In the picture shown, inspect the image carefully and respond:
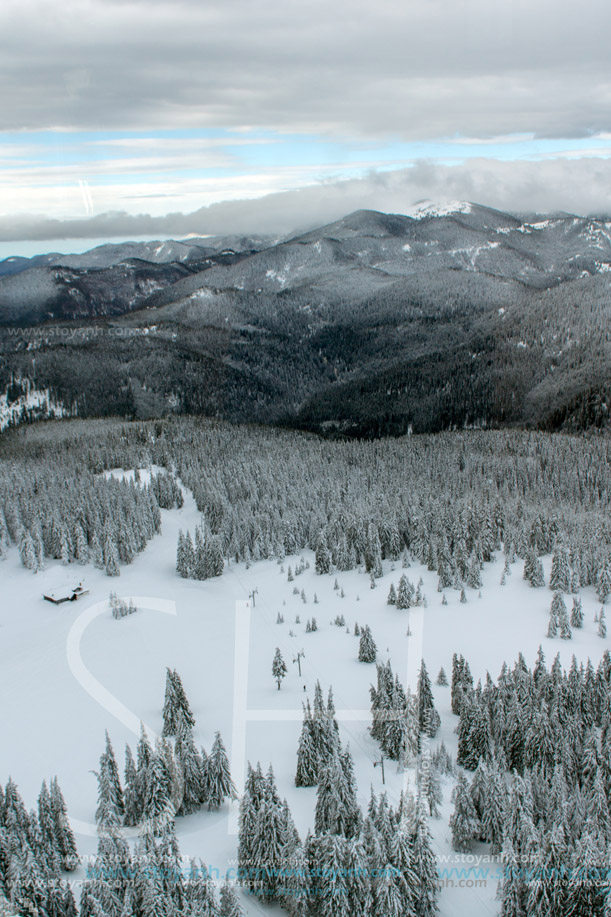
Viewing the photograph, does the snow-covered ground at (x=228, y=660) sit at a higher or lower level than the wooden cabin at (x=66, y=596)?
lower

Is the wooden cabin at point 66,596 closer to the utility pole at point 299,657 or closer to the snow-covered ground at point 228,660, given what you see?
the snow-covered ground at point 228,660

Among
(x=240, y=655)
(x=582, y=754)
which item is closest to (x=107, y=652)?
(x=240, y=655)

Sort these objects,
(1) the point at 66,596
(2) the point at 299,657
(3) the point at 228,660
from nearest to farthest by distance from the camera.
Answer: (2) the point at 299,657 < (3) the point at 228,660 < (1) the point at 66,596

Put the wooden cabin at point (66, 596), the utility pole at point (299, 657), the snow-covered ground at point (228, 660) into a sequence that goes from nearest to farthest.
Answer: the snow-covered ground at point (228, 660), the utility pole at point (299, 657), the wooden cabin at point (66, 596)

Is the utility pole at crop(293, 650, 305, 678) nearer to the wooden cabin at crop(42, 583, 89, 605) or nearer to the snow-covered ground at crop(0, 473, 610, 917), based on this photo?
the snow-covered ground at crop(0, 473, 610, 917)

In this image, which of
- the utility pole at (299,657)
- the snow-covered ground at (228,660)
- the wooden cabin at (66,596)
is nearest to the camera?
the snow-covered ground at (228,660)

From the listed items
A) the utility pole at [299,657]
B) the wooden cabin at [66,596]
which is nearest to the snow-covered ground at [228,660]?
the utility pole at [299,657]

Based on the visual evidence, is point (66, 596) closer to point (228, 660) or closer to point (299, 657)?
point (228, 660)

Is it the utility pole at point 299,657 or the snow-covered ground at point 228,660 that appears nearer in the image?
the snow-covered ground at point 228,660

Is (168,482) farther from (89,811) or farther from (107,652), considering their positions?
(89,811)

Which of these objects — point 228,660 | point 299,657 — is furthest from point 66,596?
point 299,657
